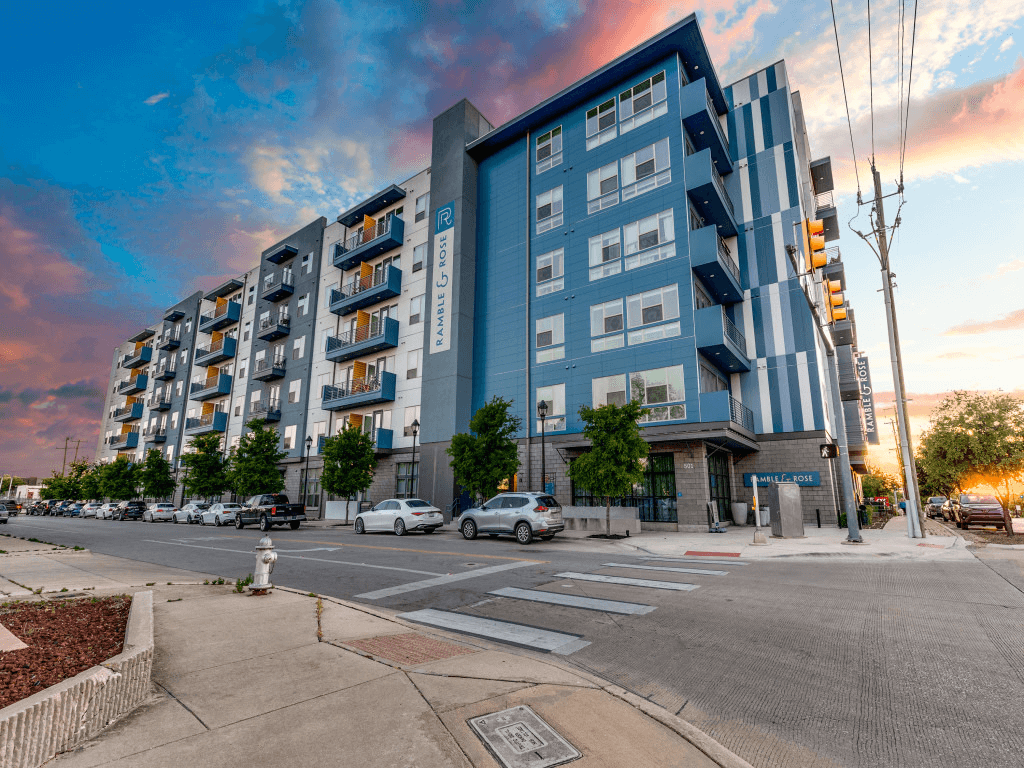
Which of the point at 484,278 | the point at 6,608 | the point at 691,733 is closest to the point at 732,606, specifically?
the point at 691,733

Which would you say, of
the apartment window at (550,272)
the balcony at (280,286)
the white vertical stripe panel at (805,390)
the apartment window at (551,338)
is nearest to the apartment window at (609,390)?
the apartment window at (551,338)

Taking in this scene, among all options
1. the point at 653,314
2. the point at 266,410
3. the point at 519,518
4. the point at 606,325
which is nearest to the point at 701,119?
the point at 653,314

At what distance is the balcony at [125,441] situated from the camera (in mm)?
62656

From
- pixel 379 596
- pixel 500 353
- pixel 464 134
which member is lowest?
pixel 379 596

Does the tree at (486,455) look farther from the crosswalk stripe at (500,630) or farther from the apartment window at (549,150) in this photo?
the crosswalk stripe at (500,630)

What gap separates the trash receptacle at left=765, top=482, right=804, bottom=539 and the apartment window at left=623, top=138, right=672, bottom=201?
52.0 feet

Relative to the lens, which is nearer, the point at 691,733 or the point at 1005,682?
the point at 691,733

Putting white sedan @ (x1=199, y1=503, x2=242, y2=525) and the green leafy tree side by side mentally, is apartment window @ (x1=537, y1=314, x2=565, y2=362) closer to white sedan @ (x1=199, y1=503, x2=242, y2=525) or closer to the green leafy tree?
white sedan @ (x1=199, y1=503, x2=242, y2=525)

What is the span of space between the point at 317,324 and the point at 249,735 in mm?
41365

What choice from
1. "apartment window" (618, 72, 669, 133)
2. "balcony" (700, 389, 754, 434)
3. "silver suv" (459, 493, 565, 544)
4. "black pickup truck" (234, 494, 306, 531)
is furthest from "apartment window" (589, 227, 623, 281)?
"black pickup truck" (234, 494, 306, 531)

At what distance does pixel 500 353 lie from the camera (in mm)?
30609

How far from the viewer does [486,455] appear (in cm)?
2430

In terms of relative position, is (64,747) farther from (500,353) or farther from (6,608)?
(500,353)

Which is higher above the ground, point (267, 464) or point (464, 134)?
point (464, 134)
